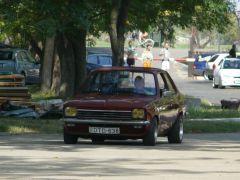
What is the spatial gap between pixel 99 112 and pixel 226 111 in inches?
461

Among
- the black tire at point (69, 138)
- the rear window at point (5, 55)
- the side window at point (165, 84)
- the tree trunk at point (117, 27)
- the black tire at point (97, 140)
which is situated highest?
the tree trunk at point (117, 27)

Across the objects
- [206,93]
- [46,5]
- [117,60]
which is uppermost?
[46,5]

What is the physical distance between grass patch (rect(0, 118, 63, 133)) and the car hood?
410cm

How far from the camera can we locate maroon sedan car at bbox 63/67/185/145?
1694 cm

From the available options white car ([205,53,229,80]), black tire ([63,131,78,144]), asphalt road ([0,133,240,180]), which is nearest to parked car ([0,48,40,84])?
white car ([205,53,229,80])

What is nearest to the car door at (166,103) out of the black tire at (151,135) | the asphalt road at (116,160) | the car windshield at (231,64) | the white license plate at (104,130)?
the black tire at (151,135)

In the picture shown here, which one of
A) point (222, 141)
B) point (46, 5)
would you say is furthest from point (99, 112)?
point (46, 5)

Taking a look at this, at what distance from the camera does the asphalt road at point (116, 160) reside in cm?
1245

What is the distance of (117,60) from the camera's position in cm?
2538

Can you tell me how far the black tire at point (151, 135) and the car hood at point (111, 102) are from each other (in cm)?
43

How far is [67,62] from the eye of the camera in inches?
1159

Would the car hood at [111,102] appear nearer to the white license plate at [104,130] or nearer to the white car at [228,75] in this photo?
the white license plate at [104,130]

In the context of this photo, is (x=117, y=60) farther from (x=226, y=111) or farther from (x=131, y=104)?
(x=131, y=104)

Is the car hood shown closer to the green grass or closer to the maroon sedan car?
the maroon sedan car
